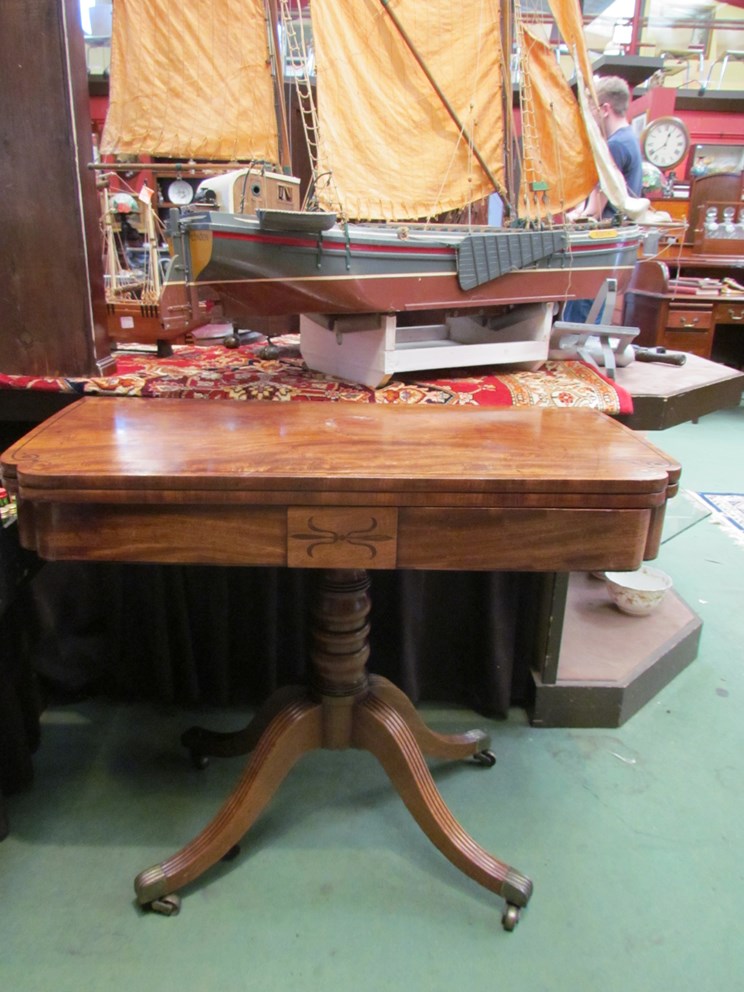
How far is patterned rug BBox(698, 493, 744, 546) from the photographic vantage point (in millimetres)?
→ 2609

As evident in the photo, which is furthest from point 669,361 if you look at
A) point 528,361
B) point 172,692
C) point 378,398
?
point 172,692

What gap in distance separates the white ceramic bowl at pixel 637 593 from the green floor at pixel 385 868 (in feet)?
0.90

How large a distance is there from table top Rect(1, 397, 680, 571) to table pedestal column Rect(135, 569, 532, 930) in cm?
27

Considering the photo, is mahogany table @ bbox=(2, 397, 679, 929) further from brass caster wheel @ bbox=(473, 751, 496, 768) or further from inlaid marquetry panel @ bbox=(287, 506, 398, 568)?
brass caster wheel @ bbox=(473, 751, 496, 768)

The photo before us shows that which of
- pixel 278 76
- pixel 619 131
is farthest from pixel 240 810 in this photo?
pixel 619 131

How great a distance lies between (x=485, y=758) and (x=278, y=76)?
1824 millimetres

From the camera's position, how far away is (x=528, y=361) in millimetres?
1583

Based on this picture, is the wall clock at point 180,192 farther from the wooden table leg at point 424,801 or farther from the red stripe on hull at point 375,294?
the wooden table leg at point 424,801

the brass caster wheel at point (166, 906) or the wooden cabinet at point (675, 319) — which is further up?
the wooden cabinet at point (675, 319)

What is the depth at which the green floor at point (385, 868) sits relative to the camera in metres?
0.99

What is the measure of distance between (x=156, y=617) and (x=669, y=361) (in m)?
1.44

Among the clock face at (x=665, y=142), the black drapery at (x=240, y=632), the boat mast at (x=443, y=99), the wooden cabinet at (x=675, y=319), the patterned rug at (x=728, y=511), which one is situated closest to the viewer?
the black drapery at (x=240, y=632)

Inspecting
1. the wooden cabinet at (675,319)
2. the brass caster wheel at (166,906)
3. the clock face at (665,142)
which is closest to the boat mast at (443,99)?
the brass caster wheel at (166,906)

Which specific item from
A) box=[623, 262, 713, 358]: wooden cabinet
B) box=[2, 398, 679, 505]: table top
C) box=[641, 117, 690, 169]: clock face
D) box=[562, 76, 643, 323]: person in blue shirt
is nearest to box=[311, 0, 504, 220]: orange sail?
box=[2, 398, 679, 505]: table top
